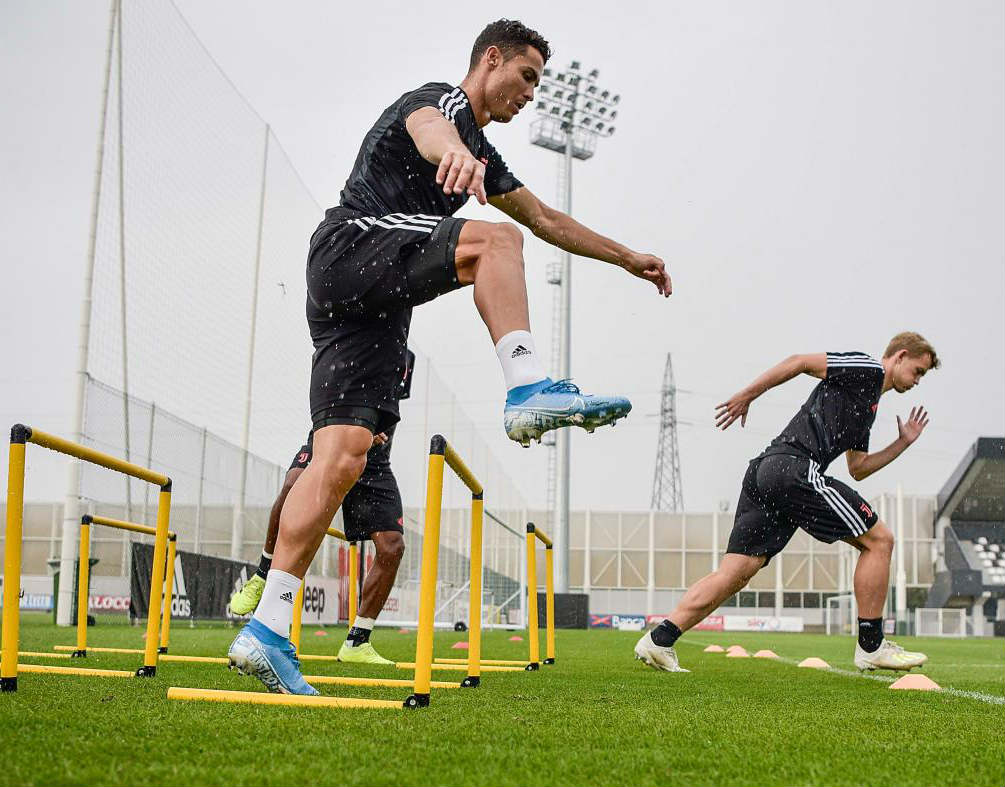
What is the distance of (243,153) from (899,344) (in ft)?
40.6

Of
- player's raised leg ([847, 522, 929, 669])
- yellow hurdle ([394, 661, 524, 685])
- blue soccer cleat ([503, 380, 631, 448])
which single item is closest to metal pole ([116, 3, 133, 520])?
yellow hurdle ([394, 661, 524, 685])

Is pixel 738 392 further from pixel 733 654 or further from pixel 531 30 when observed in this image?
pixel 733 654

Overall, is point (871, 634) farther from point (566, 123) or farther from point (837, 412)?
point (566, 123)

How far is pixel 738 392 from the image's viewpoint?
4816 mm

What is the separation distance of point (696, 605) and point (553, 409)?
3.26 meters

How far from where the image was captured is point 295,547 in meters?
2.98

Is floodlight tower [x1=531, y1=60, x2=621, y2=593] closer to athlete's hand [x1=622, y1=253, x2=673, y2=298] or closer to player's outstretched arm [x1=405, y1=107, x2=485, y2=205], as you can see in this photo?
athlete's hand [x1=622, y1=253, x2=673, y2=298]

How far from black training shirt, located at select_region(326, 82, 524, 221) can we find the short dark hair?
21 cm

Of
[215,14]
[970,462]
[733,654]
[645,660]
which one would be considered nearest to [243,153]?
[215,14]

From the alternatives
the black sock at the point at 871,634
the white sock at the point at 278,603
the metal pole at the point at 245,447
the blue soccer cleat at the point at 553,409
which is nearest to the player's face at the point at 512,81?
the blue soccer cleat at the point at 553,409

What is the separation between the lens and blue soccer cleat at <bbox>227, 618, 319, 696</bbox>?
9.28 ft

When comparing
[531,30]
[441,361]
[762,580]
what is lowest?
[762,580]

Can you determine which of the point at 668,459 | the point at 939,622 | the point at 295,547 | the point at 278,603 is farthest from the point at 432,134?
the point at 668,459

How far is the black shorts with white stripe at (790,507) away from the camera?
4969 mm
